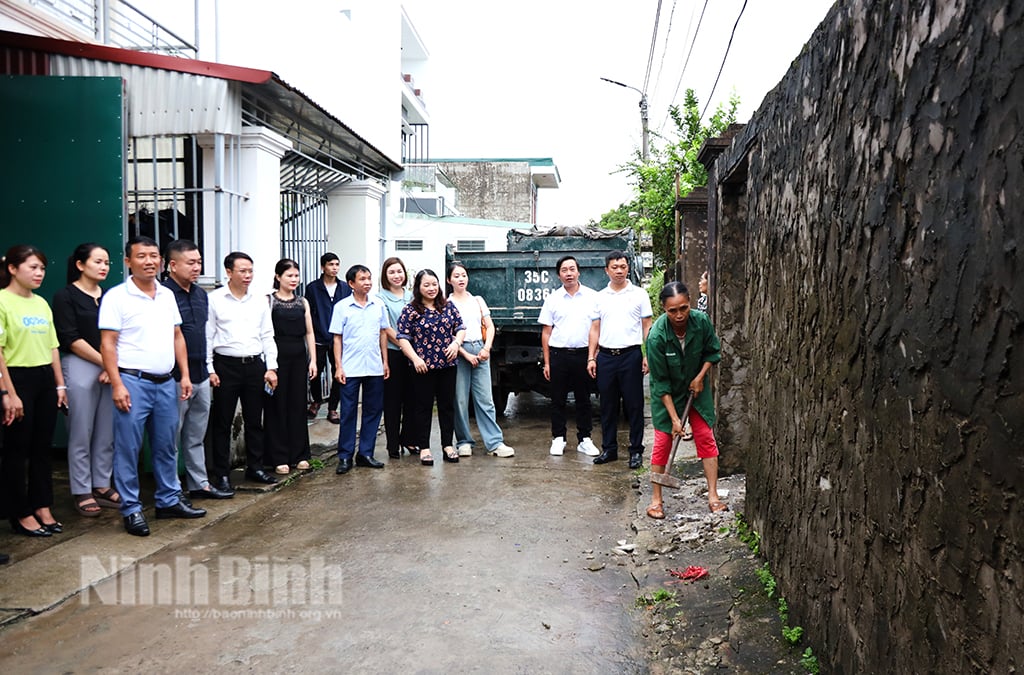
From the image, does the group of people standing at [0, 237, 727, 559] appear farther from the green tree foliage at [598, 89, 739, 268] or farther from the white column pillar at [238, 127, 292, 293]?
the green tree foliage at [598, 89, 739, 268]

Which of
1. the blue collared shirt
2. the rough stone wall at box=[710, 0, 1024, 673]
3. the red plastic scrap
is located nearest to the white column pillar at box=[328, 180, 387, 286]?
the blue collared shirt

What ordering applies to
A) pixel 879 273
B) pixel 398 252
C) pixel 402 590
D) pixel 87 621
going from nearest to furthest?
pixel 879 273
pixel 87 621
pixel 402 590
pixel 398 252

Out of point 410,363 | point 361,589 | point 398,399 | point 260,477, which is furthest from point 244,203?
point 361,589

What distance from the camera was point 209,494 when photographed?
622 centimetres

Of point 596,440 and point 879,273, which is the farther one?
point 596,440

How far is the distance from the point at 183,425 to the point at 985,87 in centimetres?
544

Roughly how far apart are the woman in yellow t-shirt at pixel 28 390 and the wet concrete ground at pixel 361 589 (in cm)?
23

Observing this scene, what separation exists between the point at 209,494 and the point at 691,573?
11.4 ft

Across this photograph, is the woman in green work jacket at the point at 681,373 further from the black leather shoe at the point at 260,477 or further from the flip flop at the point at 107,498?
the flip flop at the point at 107,498

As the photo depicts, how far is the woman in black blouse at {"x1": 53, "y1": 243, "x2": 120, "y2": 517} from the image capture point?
549 centimetres

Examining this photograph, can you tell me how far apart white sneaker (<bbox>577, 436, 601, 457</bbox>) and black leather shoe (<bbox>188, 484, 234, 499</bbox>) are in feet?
10.2

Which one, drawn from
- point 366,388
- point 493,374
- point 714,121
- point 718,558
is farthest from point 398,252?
point 718,558

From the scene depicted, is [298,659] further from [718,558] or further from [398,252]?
[398,252]

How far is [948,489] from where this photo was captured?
2119 millimetres
